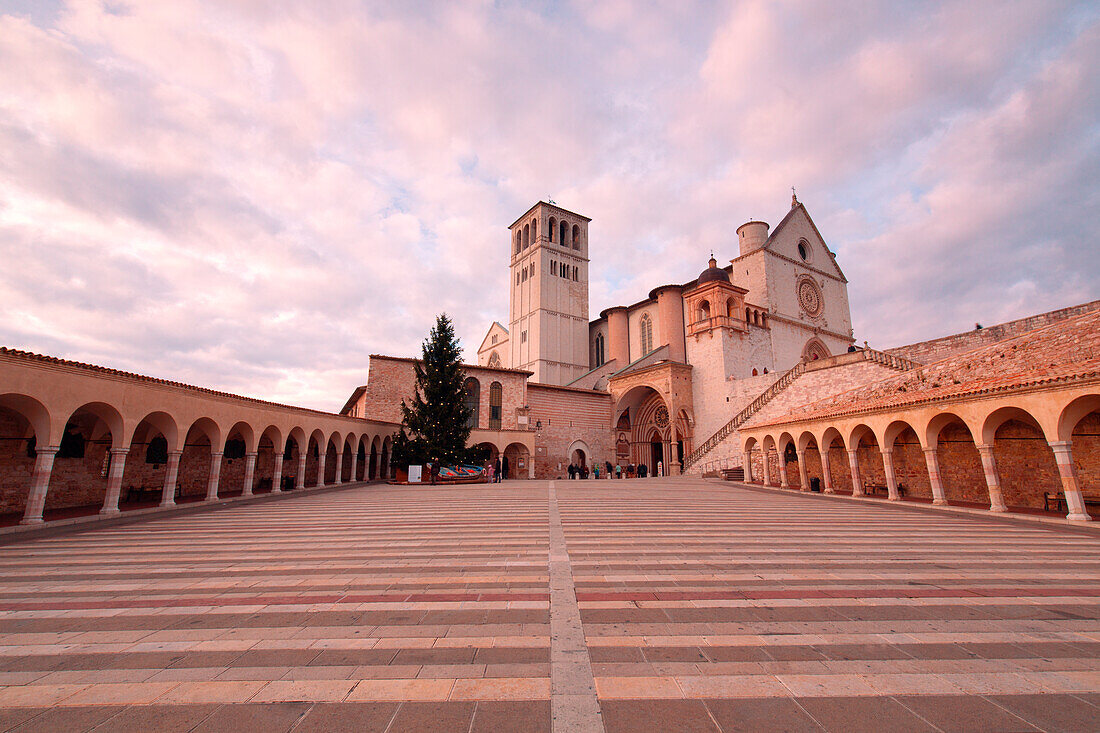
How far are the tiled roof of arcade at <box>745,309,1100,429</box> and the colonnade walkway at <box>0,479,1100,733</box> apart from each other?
438 centimetres

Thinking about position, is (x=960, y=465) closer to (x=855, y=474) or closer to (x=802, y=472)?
(x=855, y=474)

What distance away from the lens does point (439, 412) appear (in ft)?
78.4

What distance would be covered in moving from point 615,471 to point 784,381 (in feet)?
40.6

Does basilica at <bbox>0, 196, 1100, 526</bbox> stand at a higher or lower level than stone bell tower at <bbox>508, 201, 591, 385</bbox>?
lower

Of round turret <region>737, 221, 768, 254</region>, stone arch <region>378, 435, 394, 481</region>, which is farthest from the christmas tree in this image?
round turret <region>737, 221, 768, 254</region>

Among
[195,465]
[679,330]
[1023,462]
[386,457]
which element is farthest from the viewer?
[679,330]

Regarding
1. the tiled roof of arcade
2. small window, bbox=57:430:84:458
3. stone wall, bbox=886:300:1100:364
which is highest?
stone wall, bbox=886:300:1100:364

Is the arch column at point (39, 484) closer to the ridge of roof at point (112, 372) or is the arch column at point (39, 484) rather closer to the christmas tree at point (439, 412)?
the ridge of roof at point (112, 372)

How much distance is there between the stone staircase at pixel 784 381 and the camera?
1984 centimetres

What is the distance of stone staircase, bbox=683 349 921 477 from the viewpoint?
19.8 meters

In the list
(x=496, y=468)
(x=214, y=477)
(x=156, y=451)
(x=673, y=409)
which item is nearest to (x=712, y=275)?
(x=673, y=409)

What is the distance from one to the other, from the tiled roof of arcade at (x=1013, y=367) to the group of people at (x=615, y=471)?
53.6 ft

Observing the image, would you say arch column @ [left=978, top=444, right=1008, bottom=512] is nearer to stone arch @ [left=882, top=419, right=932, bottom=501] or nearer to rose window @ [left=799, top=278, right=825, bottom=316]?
stone arch @ [left=882, top=419, right=932, bottom=501]

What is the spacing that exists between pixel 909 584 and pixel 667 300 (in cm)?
3420
